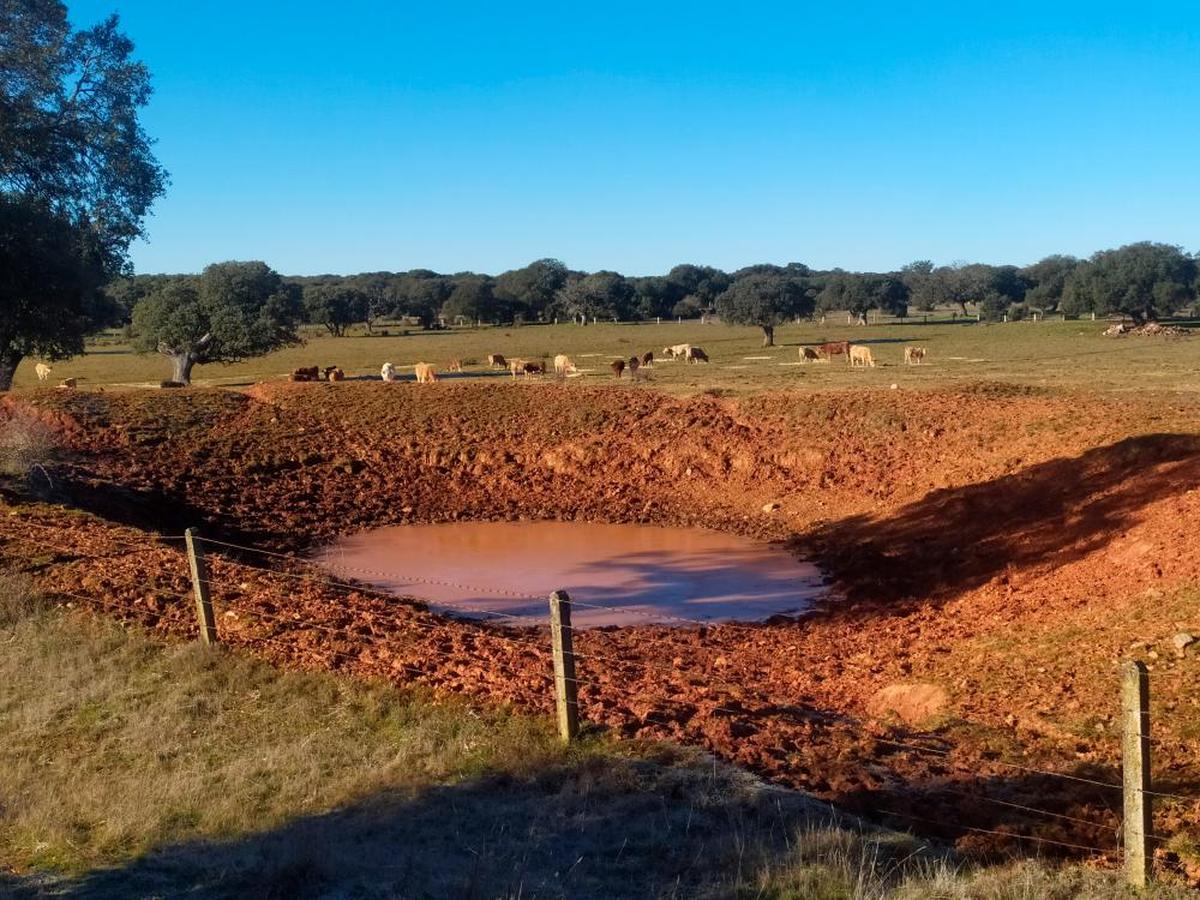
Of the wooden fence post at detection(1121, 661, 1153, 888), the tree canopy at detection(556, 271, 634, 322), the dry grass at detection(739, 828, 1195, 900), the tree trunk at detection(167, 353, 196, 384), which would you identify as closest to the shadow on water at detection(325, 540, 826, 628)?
the dry grass at detection(739, 828, 1195, 900)

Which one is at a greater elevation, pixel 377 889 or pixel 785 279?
pixel 785 279

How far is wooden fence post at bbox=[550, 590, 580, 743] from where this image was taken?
7223mm

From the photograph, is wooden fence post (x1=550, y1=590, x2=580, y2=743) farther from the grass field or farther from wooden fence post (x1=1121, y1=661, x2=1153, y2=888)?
the grass field

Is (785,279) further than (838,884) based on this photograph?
Yes

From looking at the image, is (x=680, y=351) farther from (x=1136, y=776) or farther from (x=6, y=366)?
(x=1136, y=776)

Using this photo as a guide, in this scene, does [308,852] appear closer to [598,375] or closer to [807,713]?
[807,713]

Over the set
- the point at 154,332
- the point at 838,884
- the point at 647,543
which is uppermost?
the point at 154,332

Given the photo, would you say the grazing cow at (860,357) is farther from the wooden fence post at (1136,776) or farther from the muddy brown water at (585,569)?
the wooden fence post at (1136,776)

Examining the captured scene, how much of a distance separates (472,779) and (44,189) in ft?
46.7

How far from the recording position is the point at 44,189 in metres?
16.8

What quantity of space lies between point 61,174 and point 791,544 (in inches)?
534

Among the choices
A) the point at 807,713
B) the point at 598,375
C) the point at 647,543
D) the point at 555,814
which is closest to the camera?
the point at 555,814

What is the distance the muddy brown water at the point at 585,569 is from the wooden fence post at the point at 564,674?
5806 mm

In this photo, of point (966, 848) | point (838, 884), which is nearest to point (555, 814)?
point (838, 884)
